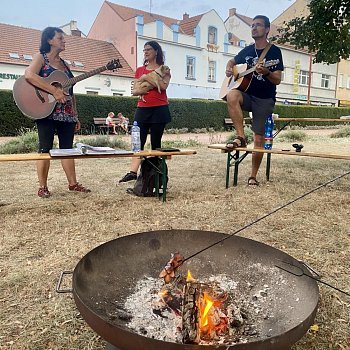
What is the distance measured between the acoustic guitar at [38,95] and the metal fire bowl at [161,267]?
8.12ft

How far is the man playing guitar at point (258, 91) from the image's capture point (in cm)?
449

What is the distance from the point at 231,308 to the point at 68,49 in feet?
79.8

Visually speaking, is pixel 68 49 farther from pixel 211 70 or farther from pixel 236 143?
pixel 236 143

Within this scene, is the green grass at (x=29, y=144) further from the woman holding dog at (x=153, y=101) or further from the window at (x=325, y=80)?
Answer: the window at (x=325, y=80)

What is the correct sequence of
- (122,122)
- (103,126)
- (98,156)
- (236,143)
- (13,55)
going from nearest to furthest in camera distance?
(98,156)
(236,143)
(103,126)
(122,122)
(13,55)

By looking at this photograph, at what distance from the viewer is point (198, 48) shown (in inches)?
1117

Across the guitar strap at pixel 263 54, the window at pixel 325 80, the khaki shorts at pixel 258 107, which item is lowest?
the khaki shorts at pixel 258 107

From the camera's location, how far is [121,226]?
3.38 m

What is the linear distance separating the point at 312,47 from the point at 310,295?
566cm

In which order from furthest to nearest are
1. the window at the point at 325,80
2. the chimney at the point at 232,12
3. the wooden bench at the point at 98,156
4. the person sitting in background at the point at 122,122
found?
the window at the point at 325,80, the chimney at the point at 232,12, the person sitting in background at the point at 122,122, the wooden bench at the point at 98,156

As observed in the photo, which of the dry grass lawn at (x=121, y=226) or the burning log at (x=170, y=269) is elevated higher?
the burning log at (x=170, y=269)

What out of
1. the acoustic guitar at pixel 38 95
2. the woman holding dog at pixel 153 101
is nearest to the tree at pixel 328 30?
the woman holding dog at pixel 153 101

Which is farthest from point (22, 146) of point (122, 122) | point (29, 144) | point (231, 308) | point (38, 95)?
point (231, 308)

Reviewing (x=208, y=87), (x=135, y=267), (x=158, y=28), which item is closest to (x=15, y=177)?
(x=135, y=267)
